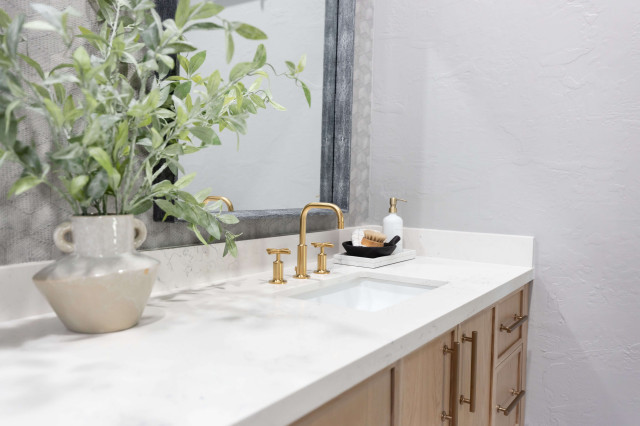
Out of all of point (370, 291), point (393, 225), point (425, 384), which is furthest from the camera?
point (393, 225)

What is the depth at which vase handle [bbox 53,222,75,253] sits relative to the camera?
0.83 metres

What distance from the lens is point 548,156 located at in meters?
1.60

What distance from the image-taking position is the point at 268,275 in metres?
1.38

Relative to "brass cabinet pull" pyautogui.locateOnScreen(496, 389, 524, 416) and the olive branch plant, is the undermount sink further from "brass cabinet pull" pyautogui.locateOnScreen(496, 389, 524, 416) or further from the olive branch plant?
the olive branch plant

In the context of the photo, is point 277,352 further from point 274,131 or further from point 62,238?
point 274,131

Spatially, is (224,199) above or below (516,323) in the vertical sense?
above

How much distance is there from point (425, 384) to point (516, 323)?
61cm

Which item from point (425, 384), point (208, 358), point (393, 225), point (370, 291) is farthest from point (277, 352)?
point (393, 225)

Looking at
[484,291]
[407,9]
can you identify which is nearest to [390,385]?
[484,291]

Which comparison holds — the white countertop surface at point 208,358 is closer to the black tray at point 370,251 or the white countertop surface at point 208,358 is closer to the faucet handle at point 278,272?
the faucet handle at point 278,272

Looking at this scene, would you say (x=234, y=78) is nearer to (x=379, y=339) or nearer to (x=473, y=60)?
(x=379, y=339)

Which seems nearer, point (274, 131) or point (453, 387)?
point (453, 387)

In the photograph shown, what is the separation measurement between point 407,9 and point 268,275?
112 cm

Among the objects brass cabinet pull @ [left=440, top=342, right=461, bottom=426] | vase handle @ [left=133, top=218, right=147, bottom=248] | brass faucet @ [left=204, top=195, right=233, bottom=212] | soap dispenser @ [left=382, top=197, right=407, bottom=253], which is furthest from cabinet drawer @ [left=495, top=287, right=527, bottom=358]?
vase handle @ [left=133, top=218, right=147, bottom=248]
